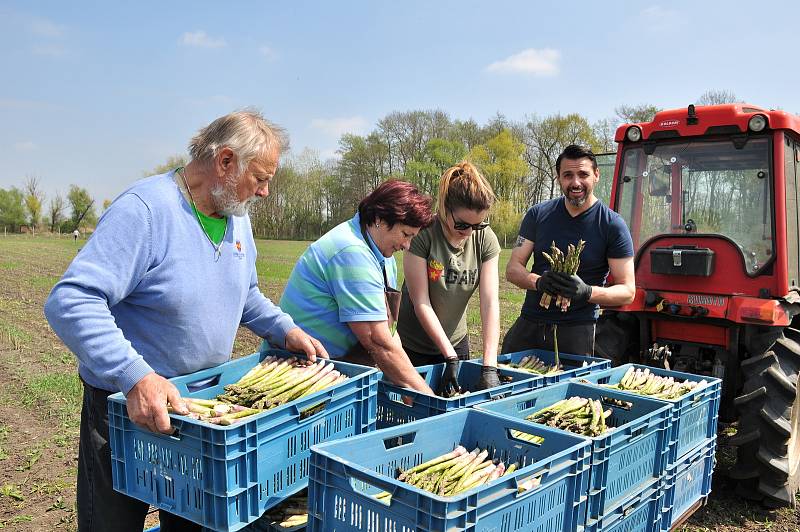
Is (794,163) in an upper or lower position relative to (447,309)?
upper

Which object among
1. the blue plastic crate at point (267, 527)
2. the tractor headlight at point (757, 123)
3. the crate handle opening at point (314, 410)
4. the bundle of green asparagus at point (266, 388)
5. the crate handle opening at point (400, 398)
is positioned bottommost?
the blue plastic crate at point (267, 527)

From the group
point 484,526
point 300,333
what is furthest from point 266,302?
point 484,526

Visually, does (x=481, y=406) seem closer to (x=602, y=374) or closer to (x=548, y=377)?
(x=548, y=377)

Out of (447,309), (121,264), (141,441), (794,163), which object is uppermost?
(794,163)

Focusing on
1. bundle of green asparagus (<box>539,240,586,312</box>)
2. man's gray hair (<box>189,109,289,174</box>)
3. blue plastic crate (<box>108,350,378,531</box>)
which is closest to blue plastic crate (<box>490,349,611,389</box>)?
bundle of green asparagus (<box>539,240,586,312</box>)

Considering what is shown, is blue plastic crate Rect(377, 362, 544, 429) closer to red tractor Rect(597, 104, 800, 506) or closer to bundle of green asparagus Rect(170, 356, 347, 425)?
bundle of green asparagus Rect(170, 356, 347, 425)

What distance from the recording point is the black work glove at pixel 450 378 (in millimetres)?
3875

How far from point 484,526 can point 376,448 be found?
0.60 metres

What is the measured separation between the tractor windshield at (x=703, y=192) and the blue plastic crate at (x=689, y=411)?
1508 mm

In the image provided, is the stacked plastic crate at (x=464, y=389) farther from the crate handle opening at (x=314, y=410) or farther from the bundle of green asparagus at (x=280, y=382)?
the crate handle opening at (x=314, y=410)

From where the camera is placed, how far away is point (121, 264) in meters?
2.36

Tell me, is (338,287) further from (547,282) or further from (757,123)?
(757,123)

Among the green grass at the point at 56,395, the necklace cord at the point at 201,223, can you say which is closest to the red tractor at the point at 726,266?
the necklace cord at the point at 201,223

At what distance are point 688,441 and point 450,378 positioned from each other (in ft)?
4.90
